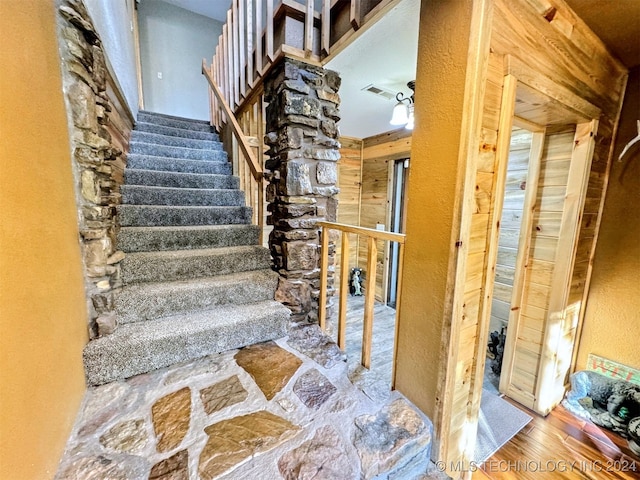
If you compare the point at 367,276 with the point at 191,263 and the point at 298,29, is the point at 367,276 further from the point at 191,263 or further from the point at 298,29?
the point at 298,29

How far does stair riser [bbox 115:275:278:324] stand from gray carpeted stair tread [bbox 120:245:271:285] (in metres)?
0.14

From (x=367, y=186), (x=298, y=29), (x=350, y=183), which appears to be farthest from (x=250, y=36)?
(x=367, y=186)

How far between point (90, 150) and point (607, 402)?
3371mm

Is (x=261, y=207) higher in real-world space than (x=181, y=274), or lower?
higher

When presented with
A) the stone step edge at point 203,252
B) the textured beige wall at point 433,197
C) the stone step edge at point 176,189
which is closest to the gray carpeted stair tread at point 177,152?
the stone step edge at point 176,189

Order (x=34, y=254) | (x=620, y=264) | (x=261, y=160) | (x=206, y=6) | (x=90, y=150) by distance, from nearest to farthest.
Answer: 1. (x=34, y=254)
2. (x=90, y=150)
3. (x=620, y=264)
4. (x=261, y=160)
5. (x=206, y=6)

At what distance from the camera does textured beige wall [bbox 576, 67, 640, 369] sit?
166 cm

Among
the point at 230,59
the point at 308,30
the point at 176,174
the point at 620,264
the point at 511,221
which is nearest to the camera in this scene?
the point at 308,30

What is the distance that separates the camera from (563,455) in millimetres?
1569

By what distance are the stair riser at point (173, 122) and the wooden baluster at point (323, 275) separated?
308 cm

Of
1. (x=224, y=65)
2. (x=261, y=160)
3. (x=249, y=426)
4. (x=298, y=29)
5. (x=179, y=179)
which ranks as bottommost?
(x=249, y=426)

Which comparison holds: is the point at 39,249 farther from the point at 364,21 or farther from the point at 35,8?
the point at 364,21

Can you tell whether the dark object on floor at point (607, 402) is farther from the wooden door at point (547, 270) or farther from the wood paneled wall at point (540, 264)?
the wood paneled wall at point (540, 264)

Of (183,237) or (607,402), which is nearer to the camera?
(607,402)
